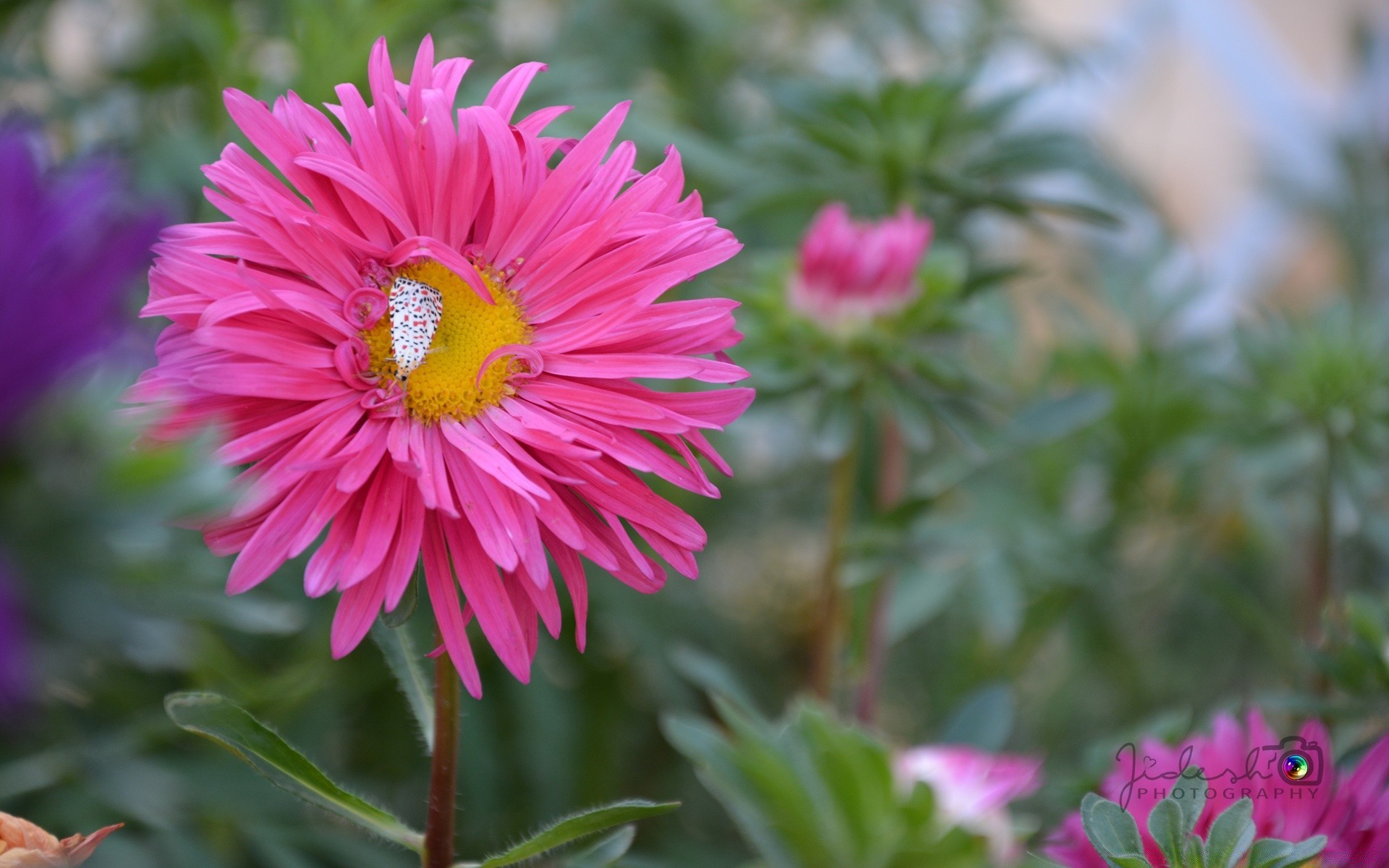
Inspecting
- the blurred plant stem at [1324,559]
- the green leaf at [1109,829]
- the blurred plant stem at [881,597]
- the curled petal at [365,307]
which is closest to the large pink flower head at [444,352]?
the curled petal at [365,307]

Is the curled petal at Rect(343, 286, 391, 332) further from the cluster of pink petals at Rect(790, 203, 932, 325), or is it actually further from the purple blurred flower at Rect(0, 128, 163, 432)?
the cluster of pink petals at Rect(790, 203, 932, 325)

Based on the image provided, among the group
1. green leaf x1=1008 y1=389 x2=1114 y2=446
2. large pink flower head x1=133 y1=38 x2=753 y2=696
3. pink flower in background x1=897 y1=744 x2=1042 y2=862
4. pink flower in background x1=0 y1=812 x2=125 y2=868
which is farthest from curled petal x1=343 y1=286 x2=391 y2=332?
green leaf x1=1008 y1=389 x2=1114 y2=446

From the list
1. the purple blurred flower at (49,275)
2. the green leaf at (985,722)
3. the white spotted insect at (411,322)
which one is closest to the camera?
the purple blurred flower at (49,275)

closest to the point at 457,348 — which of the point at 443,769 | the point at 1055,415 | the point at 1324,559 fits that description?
the point at 443,769

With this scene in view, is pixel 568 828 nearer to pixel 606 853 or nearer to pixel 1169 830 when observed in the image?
pixel 606 853

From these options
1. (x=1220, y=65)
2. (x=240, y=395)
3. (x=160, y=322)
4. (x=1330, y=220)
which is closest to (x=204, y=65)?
(x=160, y=322)

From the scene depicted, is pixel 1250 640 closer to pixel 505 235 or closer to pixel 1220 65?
pixel 505 235

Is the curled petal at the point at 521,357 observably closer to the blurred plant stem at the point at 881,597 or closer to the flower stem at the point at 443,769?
the flower stem at the point at 443,769
